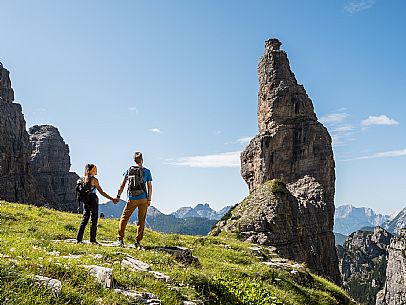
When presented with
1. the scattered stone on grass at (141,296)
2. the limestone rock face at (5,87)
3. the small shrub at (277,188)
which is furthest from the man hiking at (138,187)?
the limestone rock face at (5,87)

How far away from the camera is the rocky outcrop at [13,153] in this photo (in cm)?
12481

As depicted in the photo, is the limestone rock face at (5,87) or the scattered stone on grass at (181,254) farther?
the limestone rock face at (5,87)

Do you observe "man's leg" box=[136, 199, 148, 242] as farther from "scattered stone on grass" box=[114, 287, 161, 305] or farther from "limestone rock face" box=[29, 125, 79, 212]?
"limestone rock face" box=[29, 125, 79, 212]

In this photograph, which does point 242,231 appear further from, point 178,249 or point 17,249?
point 17,249

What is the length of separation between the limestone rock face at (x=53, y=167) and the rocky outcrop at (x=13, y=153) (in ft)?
112

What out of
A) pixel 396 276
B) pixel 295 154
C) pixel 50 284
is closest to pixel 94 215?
pixel 50 284

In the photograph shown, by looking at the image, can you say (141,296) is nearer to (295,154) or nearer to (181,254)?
(181,254)

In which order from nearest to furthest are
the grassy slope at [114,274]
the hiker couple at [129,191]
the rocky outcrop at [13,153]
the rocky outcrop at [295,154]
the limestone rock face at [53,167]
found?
the grassy slope at [114,274] → the hiker couple at [129,191] → the rocky outcrop at [295,154] → the rocky outcrop at [13,153] → the limestone rock face at [53,167]

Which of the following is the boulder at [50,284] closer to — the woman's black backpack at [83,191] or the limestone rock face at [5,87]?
the woman's black backpack at [83,191]

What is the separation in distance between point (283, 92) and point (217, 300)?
77338 mm

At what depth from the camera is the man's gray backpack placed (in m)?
16.8

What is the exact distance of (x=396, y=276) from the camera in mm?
159000

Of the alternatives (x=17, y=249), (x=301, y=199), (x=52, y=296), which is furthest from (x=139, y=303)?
(x=301, y=199)

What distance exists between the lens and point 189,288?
11.9m
